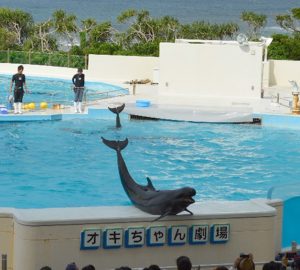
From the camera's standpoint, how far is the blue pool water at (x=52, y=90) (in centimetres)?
2211

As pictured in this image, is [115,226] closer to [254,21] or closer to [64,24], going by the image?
[64,24]

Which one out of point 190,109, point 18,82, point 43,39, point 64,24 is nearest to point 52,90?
point 190,109

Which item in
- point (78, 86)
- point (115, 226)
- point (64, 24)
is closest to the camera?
point (115, 226)

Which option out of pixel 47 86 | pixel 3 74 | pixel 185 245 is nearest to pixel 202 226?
pixel 185 245

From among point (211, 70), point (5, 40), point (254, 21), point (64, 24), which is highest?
point (254, 21)

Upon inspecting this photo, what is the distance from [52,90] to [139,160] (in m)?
10.0

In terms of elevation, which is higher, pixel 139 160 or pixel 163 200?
pixel 163 200

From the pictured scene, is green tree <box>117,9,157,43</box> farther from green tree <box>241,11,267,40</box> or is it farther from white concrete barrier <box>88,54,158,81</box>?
white concrete barrier <box>88,54,158,81</box>

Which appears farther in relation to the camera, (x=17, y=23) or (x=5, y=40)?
(x=17, y=23)

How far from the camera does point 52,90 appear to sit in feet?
80.7

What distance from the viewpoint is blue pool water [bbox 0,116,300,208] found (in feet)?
41.5

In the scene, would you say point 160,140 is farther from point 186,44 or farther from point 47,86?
point 47,86

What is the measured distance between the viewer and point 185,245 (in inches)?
292

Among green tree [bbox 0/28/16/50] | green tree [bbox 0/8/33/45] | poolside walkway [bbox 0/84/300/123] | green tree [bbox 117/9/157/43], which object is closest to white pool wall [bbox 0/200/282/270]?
poolside walkway [bbox 0/84/300/123]
